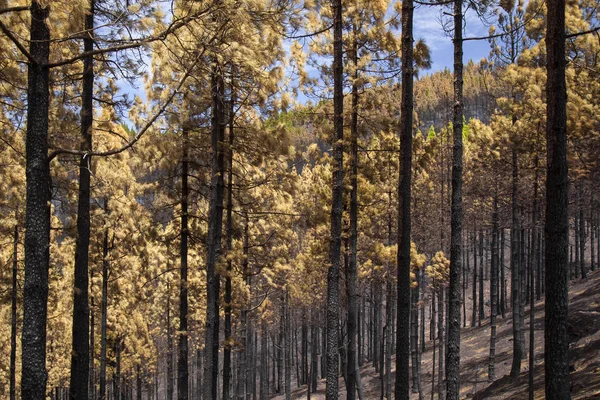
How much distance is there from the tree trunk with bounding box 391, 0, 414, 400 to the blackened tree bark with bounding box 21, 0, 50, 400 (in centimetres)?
574

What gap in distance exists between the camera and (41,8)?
596cm

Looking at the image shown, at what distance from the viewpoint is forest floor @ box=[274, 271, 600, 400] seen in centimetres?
1496

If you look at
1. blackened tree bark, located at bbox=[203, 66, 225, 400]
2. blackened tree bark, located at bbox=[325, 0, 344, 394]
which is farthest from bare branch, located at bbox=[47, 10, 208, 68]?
blackened tree bark, located at bbox=[325, 0, 344, 394]

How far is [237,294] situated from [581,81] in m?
13.1

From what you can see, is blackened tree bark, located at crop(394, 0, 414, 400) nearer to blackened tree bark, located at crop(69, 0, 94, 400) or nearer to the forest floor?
the forest floor

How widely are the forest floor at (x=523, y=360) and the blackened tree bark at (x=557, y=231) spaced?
22.2 ft

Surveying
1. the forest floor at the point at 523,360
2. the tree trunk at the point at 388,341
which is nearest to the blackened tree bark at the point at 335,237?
the tree trunk at the point at 388,341

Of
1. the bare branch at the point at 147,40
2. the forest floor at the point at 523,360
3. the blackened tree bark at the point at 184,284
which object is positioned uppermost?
the bare branch at the point at 147,40

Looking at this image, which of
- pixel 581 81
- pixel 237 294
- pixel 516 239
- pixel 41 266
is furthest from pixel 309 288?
pixel 41 266

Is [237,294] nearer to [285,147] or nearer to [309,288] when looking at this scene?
[285,147]

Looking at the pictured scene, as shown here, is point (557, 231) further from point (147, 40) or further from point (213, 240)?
point (213, 240)

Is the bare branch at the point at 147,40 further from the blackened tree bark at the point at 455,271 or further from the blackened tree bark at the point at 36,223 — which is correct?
the blackened tree bark at the point at 455,271

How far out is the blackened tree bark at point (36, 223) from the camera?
5.97 meters

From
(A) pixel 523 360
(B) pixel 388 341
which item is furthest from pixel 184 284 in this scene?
(A) pixel 523 360
